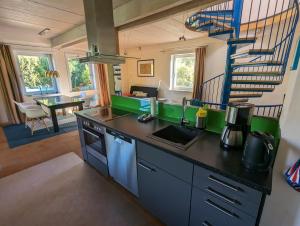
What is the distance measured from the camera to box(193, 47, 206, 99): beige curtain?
4.53m

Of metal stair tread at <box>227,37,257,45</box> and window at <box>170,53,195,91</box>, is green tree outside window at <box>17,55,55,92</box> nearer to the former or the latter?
window at <box>170,53,195,91</box>

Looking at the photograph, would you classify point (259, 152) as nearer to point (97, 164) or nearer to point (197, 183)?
point (197, 183)

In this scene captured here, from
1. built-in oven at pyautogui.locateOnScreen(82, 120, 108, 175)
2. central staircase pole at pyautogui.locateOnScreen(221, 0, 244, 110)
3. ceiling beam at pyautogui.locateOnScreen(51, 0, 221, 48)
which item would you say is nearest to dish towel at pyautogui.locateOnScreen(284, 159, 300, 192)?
central staircase pole at pyautogui.locateOnScreen(221, 0, 244, 110)

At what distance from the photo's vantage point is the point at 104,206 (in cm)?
167

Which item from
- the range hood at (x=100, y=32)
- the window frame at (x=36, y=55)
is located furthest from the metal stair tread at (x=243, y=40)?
the window frame at (x=36, y=55)

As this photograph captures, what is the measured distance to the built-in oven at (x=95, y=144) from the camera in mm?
1862

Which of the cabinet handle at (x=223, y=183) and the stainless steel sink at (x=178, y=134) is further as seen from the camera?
the stainless steel sink at (x=178, y=134)

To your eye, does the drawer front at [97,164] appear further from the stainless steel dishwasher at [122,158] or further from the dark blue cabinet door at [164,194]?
the dark blue cabinet door at [164,194]

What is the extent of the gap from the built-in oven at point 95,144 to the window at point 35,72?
3.97m

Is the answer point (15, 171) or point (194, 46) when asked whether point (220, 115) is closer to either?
point (15, 171)

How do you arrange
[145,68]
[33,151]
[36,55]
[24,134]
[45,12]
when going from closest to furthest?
[45,12] < [33,151] < [24,134] < [36,55] < [145,68]

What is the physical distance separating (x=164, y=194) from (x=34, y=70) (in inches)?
218

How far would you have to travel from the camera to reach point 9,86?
4137 mm

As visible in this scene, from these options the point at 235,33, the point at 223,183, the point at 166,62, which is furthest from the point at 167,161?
the point at 166,62
